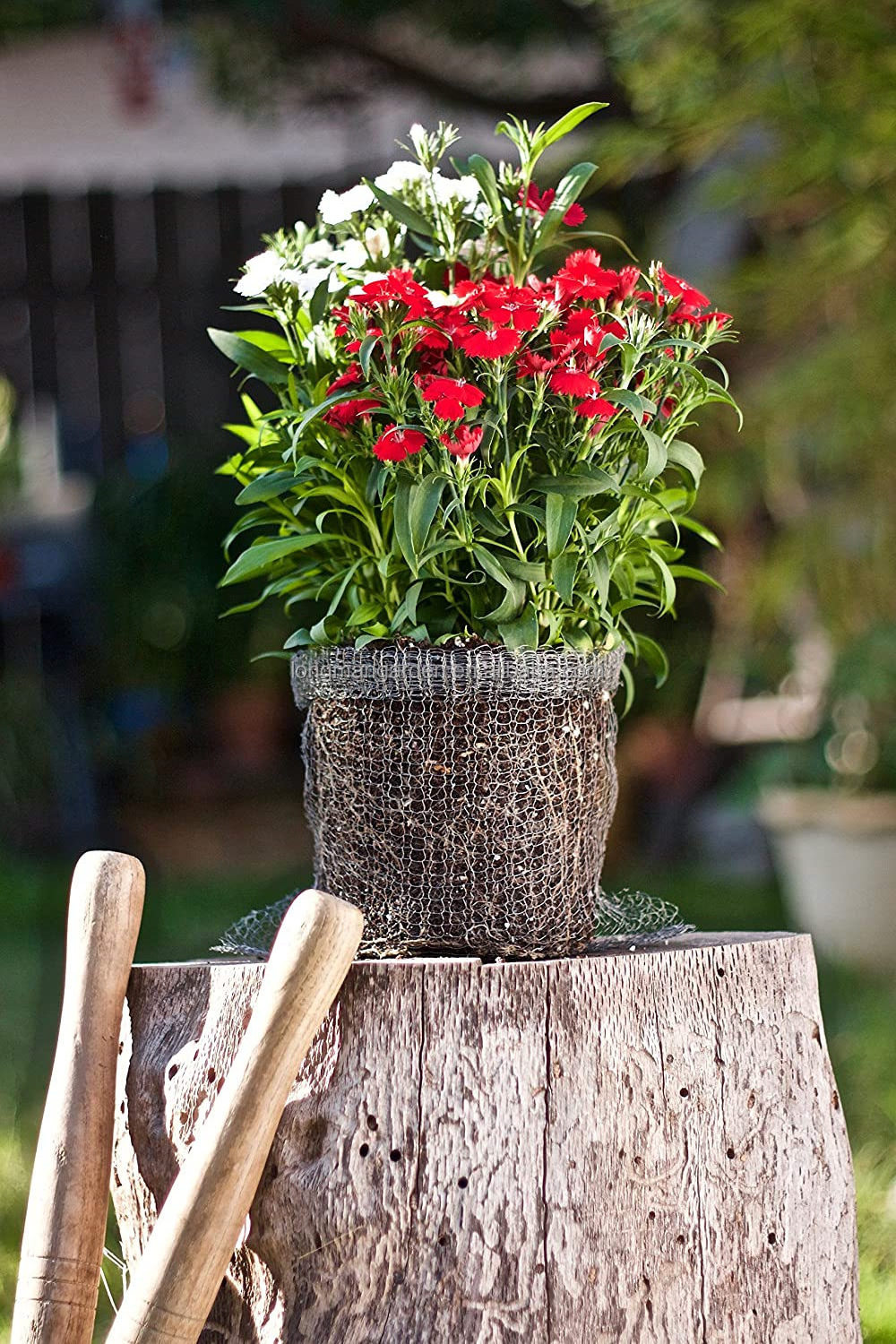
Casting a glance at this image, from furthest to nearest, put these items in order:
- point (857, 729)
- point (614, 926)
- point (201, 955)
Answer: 1. point (857, 729)
2. point (201, 955)
3. point (614, 926)

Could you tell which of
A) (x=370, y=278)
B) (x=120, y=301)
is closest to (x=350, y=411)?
(x=370, y=278)

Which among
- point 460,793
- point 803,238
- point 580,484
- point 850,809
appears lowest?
point 850,809

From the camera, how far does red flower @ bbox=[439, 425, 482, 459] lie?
108 cm

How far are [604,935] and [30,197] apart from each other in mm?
4288

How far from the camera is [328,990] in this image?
1.05 m

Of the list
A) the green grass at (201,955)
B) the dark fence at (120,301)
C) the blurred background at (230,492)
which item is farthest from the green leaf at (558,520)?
the dark fence at (120,301)

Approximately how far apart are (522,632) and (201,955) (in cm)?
221

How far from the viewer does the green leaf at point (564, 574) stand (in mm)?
1132

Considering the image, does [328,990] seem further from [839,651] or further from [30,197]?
[30,197]

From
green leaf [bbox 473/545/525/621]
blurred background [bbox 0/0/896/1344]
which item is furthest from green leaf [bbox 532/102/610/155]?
blurred background [bbox 0/0/896/1344]

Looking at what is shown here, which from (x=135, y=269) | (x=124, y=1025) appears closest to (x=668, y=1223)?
(x=124, y=1025)

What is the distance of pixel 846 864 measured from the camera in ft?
10.8

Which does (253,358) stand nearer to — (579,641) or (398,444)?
(398,444)

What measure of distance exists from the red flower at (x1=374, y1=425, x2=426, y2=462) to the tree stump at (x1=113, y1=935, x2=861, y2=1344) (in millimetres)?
370
